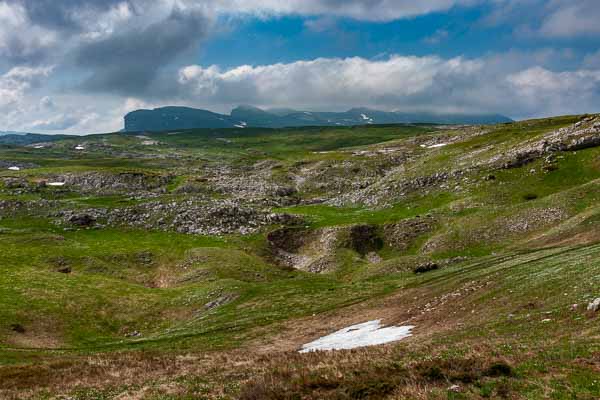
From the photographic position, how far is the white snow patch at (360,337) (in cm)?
3388

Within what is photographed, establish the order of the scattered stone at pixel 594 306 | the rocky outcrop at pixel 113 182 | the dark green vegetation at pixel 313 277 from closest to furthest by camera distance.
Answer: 1. the dark green vegetation at pixel 313 277
2. the scattered stone at pixel 594 306
3. the rocky outcrop at pixel 113 182

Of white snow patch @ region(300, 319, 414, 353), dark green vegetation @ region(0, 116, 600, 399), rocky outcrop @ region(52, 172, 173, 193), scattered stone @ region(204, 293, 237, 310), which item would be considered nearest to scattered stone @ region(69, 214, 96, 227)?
dark green vegetation @ region(0, 116, 600, 399)

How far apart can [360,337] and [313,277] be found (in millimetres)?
34841

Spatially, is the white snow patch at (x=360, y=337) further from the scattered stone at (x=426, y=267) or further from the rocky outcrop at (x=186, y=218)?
the rocky outcrop at (x=186, y=218)

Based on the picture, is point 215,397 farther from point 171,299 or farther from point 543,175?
point 543,175

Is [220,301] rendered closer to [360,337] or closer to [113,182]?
[360,337]

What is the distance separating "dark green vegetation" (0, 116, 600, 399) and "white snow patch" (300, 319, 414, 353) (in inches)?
65.4

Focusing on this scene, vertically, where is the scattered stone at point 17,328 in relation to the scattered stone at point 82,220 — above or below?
below

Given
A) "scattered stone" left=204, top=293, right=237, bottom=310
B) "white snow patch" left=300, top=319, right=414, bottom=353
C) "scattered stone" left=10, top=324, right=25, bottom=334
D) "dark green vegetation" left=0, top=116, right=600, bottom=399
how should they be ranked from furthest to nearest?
"scattered stone" left=204, top=293, right=237, bottom=310 < "scattered stone" left=10, top=324, right=25, bottom=334 < "white snow patch" left=300, top=319, right=414, bottom=353 < "dark green vegetation" left=0, top=116, right=600, bottom=399

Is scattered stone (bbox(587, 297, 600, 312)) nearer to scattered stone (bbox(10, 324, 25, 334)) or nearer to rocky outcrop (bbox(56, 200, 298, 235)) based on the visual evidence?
scattered stone (bbox(10, 324, 25, 334))

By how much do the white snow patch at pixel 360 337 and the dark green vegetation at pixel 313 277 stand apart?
1661 mm

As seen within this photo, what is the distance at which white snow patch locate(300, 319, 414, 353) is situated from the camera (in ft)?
111

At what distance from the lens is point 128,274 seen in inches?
2904

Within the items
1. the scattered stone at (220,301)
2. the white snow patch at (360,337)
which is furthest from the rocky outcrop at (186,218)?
the white snow patch at (360,337)
